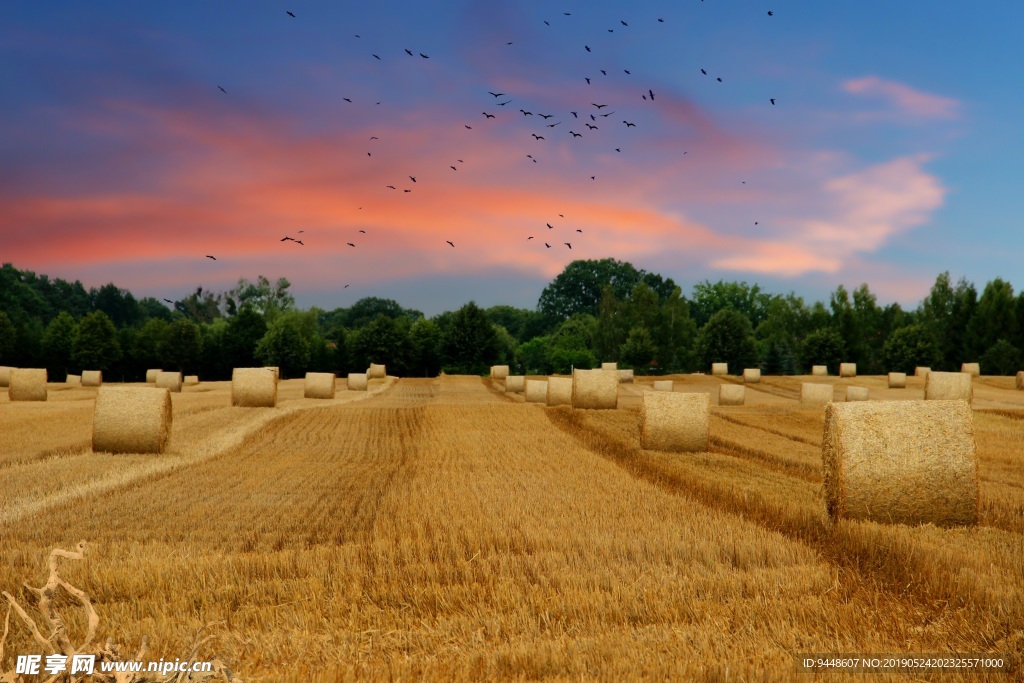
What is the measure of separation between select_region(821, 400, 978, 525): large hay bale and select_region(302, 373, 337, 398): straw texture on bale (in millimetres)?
35442

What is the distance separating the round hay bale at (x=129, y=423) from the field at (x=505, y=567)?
1.40 meters

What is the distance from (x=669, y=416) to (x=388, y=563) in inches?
501

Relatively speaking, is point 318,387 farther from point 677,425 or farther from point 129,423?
point 677,425

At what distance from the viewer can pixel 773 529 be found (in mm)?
10719

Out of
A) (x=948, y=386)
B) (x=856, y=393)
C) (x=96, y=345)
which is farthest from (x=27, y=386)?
(x=96, y=345)

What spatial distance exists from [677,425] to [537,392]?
77.4ft

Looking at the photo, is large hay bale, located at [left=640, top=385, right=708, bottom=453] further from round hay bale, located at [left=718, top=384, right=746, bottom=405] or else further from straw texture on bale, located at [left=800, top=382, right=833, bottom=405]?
straw texture on bale, located at [left=800, top=382, right=833, bottom=405]

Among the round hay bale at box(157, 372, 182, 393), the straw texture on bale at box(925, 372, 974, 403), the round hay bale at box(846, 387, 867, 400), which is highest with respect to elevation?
the straw texture on bale at box(925, 372, 974, 403)

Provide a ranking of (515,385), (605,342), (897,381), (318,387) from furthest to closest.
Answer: (605,342) < (897,381) < (515,385) < (318,387)

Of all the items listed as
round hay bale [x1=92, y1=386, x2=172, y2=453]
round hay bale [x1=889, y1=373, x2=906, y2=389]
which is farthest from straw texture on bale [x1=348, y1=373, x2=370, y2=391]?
round hay bale [x1=889, y1=373, x2=906, y2=389]

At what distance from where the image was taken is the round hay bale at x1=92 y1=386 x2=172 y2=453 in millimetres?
18734

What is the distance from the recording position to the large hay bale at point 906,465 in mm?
11047

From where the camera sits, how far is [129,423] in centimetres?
1875

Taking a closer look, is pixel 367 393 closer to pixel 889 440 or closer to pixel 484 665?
pixel 889 440
